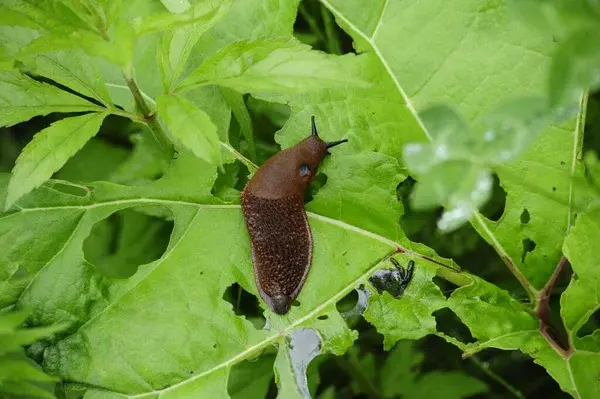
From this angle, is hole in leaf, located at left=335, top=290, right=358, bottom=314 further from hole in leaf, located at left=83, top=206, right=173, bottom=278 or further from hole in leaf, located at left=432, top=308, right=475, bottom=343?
hole in leaf, located at left=83, top=206, right=173, bottom=278

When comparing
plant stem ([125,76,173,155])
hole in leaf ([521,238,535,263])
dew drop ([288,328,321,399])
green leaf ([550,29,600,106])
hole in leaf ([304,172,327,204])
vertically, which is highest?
green leaf ([550,29,600,106])

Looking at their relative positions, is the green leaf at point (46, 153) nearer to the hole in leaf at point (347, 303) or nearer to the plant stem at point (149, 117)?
the plant stem at point (149, 117)

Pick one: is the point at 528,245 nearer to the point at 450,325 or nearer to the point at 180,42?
the point at 450,325

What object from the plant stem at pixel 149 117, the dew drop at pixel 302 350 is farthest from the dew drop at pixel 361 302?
the plant stem at pixel 149 117

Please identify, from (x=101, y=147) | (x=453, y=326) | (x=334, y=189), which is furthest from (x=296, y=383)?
(x=101, y=147)

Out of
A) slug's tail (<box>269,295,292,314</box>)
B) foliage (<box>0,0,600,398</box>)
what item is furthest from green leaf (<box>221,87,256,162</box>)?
slug's tail (<box>269,295,292,314</box>)

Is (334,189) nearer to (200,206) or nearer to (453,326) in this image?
(200,206)
